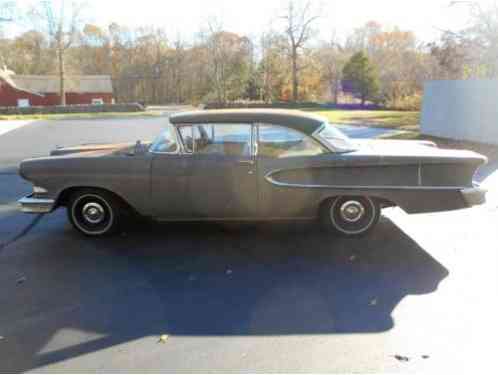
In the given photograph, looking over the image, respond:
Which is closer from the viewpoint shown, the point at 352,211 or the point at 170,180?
the point at 170,180

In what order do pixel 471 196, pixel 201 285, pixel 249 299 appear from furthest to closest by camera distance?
1. pixel 471 196
2. pixel 201 285
3. pixel 249 299

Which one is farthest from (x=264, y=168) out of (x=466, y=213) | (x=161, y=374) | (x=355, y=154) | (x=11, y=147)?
(x=11, y=147)

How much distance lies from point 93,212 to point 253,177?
6.36ft

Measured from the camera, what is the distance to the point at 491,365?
2.61 m

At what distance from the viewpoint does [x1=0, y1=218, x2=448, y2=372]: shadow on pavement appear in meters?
3.03

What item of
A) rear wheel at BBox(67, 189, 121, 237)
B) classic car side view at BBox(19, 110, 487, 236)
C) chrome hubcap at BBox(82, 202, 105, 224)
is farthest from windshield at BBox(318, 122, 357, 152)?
chrome hubcap at BBox(82, 202, 105, 224)

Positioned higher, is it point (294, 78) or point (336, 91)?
point (294, 78)

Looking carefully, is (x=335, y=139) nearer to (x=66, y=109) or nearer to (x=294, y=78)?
(x=66, y=109)

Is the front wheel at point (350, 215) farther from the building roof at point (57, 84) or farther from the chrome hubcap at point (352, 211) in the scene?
the building roof at point (57, 84)

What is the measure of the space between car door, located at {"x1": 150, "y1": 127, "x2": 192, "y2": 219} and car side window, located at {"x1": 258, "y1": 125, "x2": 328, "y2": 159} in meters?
0.86

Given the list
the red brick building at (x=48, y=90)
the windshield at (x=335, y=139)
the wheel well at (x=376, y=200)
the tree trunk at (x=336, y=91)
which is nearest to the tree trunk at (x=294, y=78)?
the tree trunk at (x=336, y=91)

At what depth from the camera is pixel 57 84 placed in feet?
166

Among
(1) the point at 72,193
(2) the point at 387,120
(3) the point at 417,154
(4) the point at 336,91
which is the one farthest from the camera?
(4) the point at 336,91

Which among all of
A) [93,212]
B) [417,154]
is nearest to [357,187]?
[417,154]
